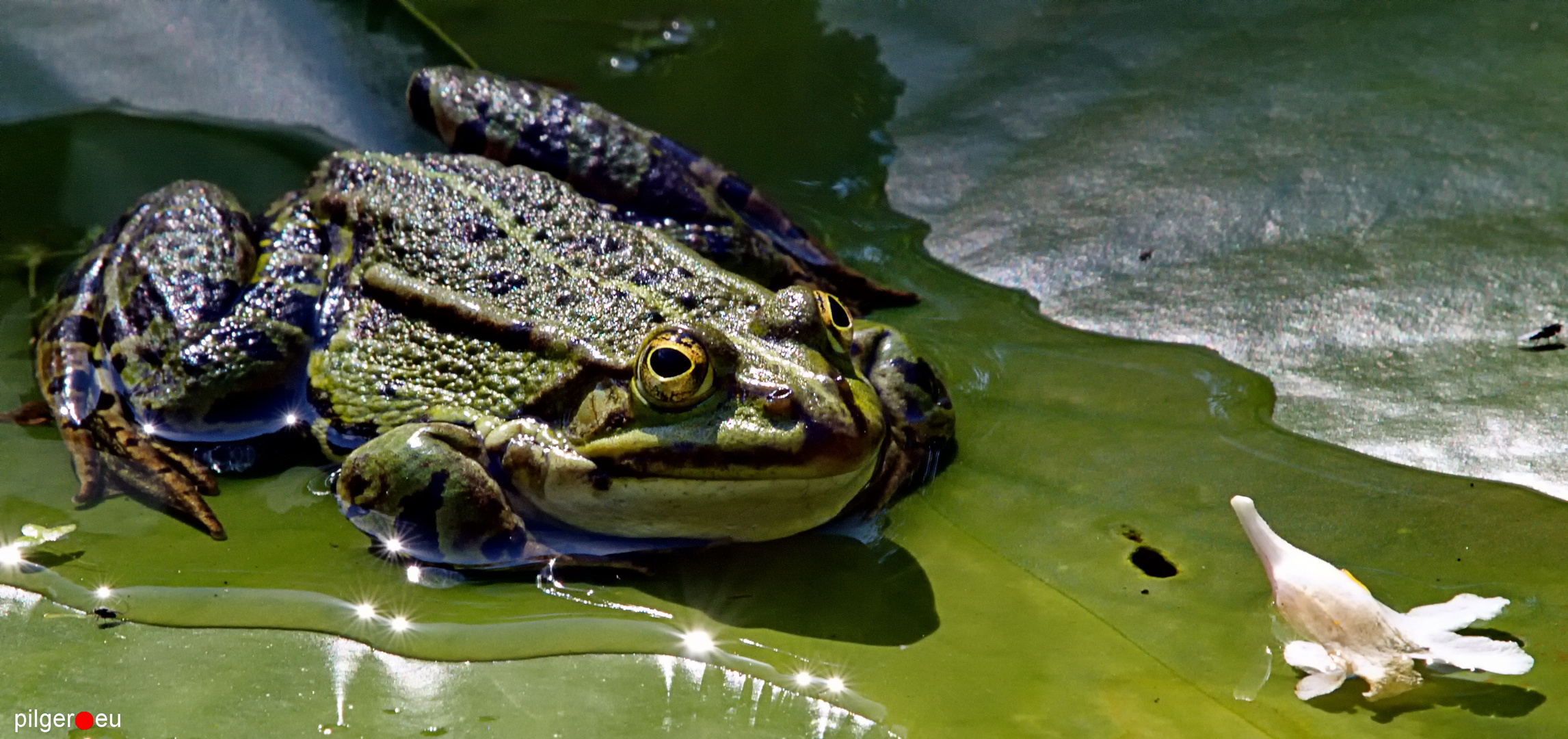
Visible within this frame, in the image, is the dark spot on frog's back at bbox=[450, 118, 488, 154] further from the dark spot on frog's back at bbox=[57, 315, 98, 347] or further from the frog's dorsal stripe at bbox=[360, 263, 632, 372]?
the dark spot on frog's back at bbox=[57, 315, 98, 347]

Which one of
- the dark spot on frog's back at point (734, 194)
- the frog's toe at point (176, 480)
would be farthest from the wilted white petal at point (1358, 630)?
the frog's toe at point (176, 480)

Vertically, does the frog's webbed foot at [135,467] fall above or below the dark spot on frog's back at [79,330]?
below

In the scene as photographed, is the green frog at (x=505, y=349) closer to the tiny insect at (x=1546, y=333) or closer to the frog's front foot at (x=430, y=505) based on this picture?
the frog's front foot at (x=430, y=505)

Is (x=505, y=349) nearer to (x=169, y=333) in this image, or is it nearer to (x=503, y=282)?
(x=503, y=282)

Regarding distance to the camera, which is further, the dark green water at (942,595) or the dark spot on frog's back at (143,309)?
the dark spot on frog's back at (143,309)

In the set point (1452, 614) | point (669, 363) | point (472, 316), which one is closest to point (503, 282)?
point (472, 316)
